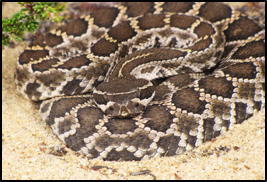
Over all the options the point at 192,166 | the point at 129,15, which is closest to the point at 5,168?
the point at 192,166

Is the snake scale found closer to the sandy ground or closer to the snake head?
the snake head

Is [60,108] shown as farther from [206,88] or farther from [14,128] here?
[206,88]

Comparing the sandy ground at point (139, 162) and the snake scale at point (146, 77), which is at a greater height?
the snake scale at point (146, 77)

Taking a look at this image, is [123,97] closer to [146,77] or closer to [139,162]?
[139,162]

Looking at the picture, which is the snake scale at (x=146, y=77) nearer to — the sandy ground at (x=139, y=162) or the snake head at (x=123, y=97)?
the snake head at (x=123, y=97)

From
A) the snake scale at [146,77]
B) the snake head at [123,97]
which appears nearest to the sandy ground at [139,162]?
the snake scale at [146,77]

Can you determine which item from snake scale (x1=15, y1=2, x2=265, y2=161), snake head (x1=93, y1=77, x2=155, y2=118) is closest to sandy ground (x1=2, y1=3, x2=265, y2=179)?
snake scale (x1=15, y1=2, x2=265, y2=161)

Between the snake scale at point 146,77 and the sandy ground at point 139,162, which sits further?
the snake scale at point 146,77
